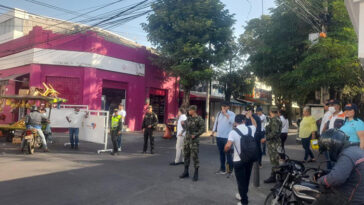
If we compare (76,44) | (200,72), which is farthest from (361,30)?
(76,44)

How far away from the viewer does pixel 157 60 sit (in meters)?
18.9

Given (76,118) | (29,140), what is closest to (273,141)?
(76,118)

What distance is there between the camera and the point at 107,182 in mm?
5977

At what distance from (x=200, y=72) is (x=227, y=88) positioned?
6423 mm

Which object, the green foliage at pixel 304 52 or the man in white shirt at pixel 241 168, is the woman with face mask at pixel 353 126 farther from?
the green foliage at pixel 304 52

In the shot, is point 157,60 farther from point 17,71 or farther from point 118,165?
point 118,165

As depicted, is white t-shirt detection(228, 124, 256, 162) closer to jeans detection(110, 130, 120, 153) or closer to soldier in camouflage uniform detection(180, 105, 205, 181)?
soldier in camouflage uniform detection(180, 105, 205, 181)

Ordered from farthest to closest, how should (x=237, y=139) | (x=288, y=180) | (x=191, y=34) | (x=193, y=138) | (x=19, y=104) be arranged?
(x=191, y=34) < (x=19, y=104) < (x=193, y=138) < (x=237, y=139) < (x=288, y=180)

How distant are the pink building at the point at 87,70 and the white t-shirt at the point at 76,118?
5.01 m

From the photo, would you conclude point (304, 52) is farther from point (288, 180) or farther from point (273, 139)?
point (288, 180)

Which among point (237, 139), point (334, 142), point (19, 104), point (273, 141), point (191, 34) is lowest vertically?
point (273, 141)

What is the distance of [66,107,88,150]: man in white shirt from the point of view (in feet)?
34.4

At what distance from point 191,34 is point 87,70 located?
6838 mm

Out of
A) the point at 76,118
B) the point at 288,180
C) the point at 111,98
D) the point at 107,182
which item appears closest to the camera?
the point at 288,180
